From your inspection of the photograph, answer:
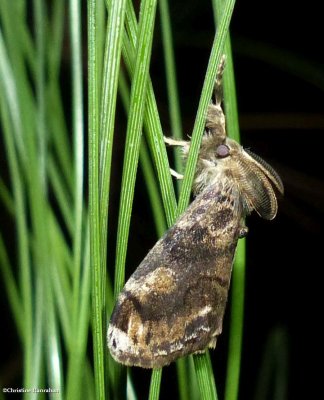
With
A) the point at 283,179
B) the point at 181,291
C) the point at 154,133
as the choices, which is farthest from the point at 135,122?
the point at 283,179

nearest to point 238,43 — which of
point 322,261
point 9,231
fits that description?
point 322,261

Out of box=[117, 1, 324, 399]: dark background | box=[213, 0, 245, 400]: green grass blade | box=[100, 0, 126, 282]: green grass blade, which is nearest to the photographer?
box=[100, 0, 126, 282]: green grass blade

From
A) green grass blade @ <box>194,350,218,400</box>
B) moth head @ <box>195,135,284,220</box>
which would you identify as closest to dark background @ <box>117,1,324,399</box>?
moth head @ <box>195,135,284,220</box>

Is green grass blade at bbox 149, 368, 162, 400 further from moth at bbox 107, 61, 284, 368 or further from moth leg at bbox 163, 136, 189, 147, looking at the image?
moth leg at bbox 163, 136, 189, 147

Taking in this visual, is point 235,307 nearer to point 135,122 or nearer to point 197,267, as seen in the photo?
point 197,267

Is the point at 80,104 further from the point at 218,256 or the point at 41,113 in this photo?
the point at 218,256

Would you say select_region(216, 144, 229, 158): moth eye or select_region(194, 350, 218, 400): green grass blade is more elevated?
select_region(216, 144, 229, 158): moth eye

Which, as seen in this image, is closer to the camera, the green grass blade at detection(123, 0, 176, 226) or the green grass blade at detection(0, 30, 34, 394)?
the green grass blade at detection(123, 0, 176, 226)
